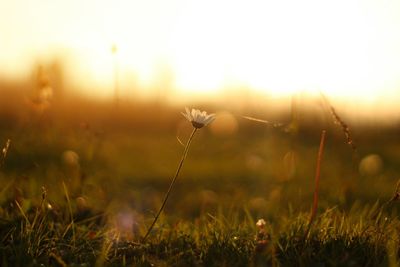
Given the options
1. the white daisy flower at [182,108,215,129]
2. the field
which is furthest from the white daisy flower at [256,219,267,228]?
the white daisy flower at [182,108,215,129]

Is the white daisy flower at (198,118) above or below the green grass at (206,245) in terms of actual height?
above

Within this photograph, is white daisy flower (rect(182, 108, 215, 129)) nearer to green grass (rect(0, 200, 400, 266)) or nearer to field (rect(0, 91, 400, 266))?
field (rect(0, 91, 400, 266))

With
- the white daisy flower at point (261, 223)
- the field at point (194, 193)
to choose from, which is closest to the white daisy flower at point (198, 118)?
the field at point (194, 193)

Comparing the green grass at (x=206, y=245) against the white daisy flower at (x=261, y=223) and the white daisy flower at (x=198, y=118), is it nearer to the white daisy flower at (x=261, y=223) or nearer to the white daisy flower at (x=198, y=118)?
the white daisy flower at (x=261, y=223)

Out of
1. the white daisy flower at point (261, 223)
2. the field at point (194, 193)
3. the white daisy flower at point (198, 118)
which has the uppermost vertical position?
the white daisy flower at point (198, 118)

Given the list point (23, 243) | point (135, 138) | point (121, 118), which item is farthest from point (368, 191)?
point (121, 118)

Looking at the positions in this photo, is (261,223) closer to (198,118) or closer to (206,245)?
(206,245)

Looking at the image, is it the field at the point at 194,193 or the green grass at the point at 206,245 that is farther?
the field at the point at 194,193

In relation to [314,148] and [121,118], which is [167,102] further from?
[314,148]
